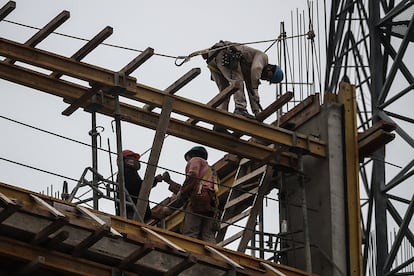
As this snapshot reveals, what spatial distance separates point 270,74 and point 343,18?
3276 millimetres

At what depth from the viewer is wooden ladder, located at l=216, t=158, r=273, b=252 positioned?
30.1 m

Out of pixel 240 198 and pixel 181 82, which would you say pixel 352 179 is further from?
pixel 181 82

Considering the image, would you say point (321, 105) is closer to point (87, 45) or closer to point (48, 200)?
point (87, 45)

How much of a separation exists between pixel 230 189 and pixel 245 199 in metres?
0.78

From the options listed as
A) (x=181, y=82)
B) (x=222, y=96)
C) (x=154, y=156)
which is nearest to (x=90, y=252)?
(x=154, y=156)

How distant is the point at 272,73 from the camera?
31.8m

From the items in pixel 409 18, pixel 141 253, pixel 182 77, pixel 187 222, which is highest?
pixel 409 18

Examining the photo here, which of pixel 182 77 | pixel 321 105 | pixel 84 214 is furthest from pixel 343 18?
pixel 84 214

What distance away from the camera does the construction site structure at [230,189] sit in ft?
82.2

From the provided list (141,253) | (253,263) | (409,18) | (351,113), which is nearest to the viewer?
(141,253)

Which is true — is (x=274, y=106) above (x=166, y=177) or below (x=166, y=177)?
above

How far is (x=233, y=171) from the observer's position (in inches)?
1278

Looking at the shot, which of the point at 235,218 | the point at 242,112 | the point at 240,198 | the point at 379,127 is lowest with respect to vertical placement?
the point at 235,218

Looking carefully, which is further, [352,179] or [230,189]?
[230,189]
